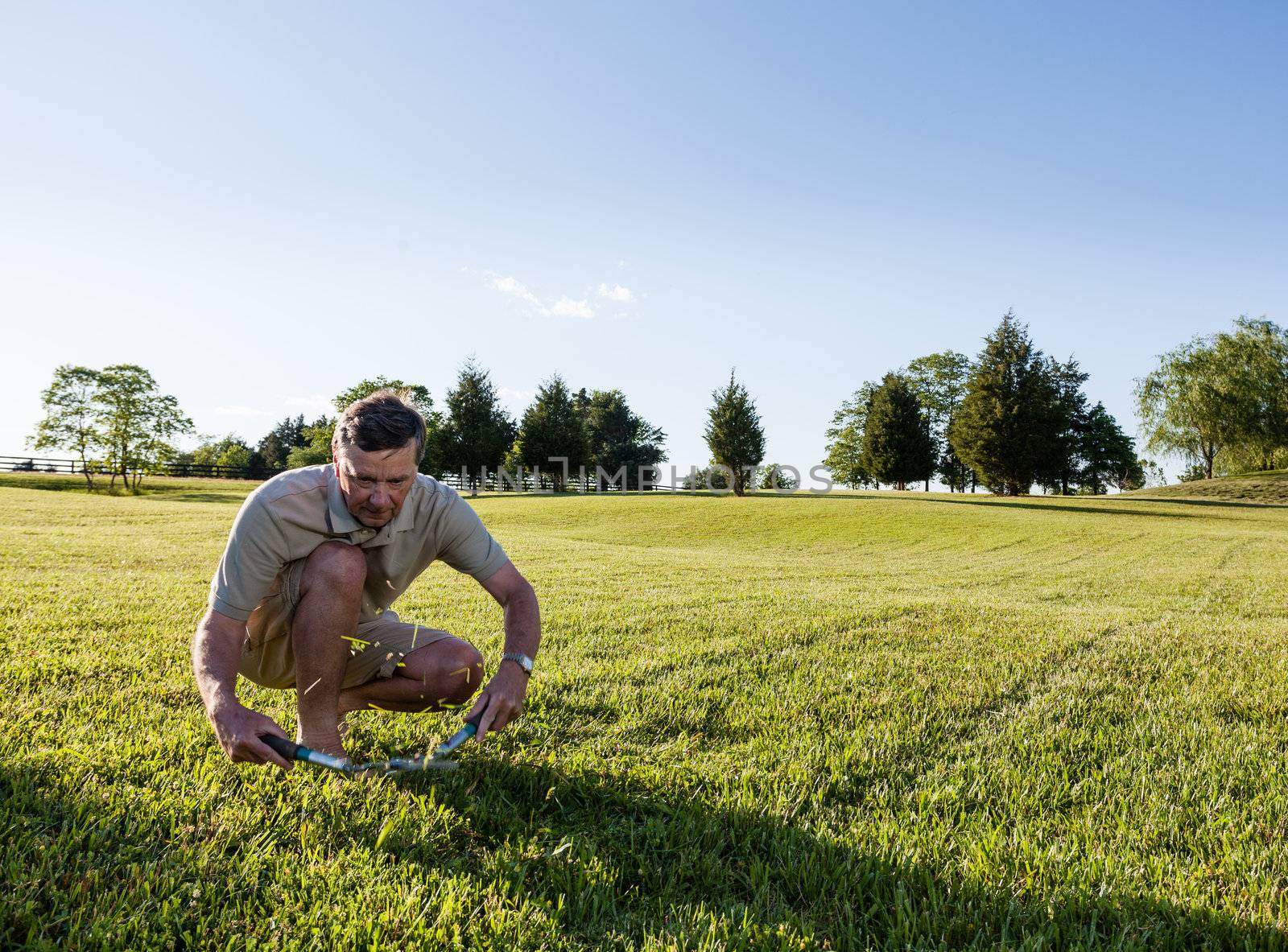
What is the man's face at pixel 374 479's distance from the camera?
281cm

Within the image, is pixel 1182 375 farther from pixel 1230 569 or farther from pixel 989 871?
pixel 989 871

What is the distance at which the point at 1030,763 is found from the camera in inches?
119

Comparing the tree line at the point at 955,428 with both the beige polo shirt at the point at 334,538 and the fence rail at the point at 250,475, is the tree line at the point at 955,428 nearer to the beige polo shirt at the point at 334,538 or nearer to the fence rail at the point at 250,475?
the fence rail at the point at 250,475

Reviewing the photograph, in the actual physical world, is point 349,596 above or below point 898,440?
below

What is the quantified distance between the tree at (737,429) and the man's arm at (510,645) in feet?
122

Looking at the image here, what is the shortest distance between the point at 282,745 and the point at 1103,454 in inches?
2740

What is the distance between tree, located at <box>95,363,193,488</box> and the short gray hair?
52572 millimetres

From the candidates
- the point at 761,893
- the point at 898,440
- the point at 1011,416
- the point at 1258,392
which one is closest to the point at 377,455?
the point at 761,893

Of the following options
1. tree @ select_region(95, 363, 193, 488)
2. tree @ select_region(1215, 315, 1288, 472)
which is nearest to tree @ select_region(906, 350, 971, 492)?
tree @ select_region(1215, 315, 1288, 472)

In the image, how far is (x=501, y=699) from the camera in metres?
2.78

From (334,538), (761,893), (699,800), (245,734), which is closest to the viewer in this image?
(761,893)

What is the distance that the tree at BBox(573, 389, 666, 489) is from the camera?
69.9 m

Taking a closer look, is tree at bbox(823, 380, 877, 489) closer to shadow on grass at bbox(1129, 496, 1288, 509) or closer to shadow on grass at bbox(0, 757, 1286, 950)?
shadow on grass at bbox(1129, 496, 1288, 509)

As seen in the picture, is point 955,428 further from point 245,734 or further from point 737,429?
point 245,734
